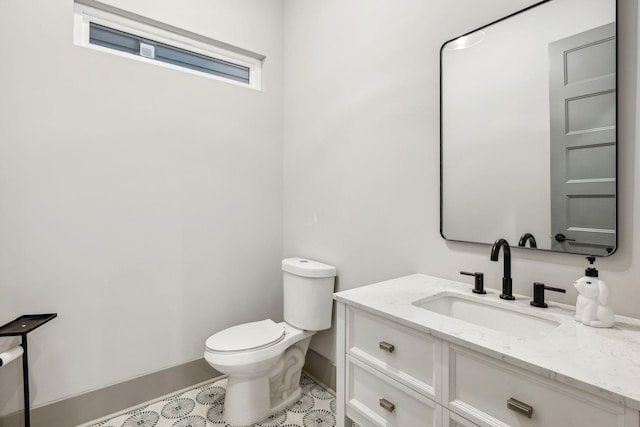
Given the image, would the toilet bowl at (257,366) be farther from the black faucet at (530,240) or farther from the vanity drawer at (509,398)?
the black faucet at (530,240)

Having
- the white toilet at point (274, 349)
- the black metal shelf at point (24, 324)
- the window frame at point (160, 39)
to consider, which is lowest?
the white toilet at point (274, 349)

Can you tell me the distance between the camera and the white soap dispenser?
3.02 ft

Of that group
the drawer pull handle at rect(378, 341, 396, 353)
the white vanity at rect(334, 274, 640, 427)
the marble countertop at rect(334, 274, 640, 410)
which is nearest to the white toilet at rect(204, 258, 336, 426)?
the white vanity at rect(334, 274, 640, 427)

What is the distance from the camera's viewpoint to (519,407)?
784 millimetres

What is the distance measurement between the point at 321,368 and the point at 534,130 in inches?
72.1

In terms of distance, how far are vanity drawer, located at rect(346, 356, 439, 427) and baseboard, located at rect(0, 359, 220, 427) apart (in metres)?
1.28

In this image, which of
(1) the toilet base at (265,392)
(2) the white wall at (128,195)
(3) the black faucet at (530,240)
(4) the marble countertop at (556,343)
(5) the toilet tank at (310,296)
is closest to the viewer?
(4) the marble countertop at (556,343)

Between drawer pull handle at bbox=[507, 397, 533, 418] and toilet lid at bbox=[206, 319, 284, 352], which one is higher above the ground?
drawer pull handle at bbox=[507, 397, 533, 418]

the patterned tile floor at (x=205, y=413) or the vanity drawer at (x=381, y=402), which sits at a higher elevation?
the vanity drawer at (x=381, y=402)

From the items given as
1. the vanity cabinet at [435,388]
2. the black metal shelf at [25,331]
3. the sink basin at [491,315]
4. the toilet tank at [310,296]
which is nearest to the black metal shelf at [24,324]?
the black metal shelf at [25,331]

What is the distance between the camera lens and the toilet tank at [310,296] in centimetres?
196

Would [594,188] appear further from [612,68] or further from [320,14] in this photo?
[320,14]

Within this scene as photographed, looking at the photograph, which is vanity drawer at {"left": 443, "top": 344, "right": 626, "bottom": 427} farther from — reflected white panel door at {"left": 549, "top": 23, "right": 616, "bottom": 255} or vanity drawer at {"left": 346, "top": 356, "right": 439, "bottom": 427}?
reflected white panel door at {"left": 549, "top": 23, "right": 616, "bottom": 255}

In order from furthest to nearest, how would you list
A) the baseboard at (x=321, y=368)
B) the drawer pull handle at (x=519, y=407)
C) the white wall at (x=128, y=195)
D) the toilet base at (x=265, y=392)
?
the baseboard at (x=321, y=368) → the toilet base at (x=265, y=392) → the white wall at (x=128, y=195) → the drawer pull handle at (x=519, y=407)
